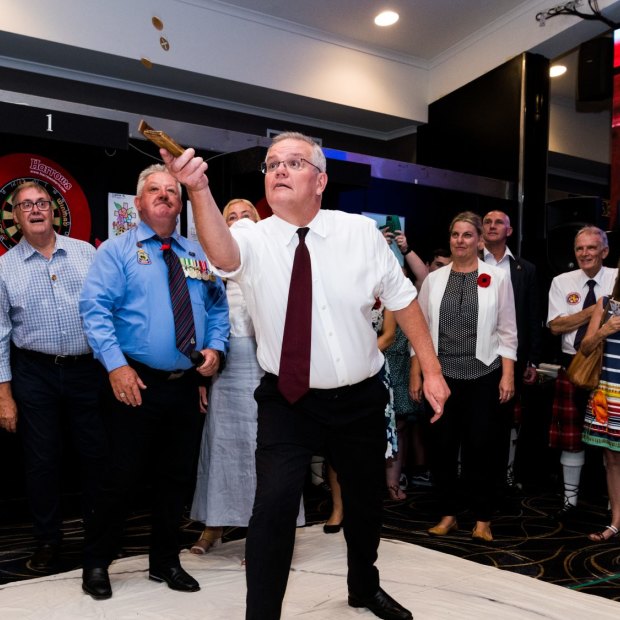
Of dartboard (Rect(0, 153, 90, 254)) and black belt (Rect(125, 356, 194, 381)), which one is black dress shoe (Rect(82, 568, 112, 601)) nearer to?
black belt (Rect(125, 356, 194, 381))

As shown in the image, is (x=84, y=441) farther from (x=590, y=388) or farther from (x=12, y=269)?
(x=590, y=388)

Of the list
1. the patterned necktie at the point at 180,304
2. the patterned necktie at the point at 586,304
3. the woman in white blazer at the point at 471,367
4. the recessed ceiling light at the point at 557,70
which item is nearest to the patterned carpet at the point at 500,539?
the woman in white blazer at the point at 471,367

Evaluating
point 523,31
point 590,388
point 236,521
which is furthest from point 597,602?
point 523,31

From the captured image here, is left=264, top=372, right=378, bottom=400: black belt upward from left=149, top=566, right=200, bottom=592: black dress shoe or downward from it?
upward

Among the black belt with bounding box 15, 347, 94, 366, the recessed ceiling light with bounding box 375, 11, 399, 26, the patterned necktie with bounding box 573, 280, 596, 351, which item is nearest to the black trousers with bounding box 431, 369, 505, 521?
the patterned necktie with bounding box 573, 280, 596, 351

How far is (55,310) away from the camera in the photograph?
118 inches

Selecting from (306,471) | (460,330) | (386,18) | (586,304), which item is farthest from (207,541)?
(386,18)

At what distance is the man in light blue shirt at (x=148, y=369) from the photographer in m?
2.47

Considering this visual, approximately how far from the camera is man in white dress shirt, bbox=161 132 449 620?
6.39 ft

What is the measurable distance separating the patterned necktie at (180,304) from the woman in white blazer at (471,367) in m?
1.41

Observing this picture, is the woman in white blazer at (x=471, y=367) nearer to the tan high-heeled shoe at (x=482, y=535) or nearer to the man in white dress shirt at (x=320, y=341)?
the tan high-heeled shoe at (x=482, y=535)

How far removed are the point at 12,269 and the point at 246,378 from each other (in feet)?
3.71

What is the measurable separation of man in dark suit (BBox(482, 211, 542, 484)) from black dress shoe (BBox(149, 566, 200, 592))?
2187mm

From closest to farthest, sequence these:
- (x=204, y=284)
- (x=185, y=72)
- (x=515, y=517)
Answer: (x=204, y=284) < (x=515, y=517) < (x=185, y=72)
